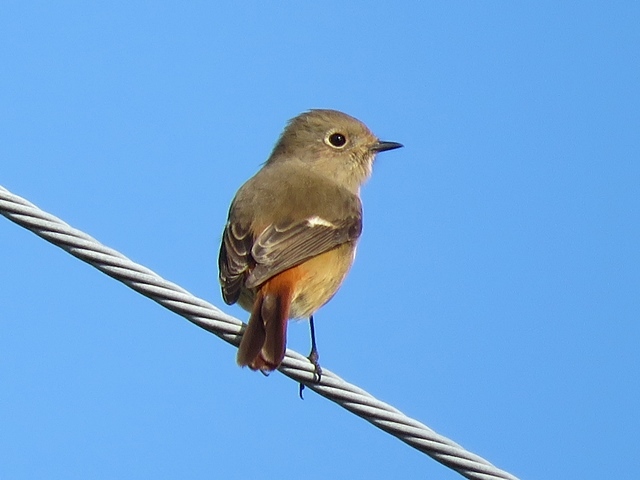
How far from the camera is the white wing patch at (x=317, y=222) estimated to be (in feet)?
22.6

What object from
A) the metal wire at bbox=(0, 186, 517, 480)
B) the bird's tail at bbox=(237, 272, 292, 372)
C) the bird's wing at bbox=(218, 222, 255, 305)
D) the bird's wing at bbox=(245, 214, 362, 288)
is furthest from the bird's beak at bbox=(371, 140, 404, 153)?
the metal wire at bbox=(0, 186, 517, 480)

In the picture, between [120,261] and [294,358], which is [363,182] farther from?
[120,261]

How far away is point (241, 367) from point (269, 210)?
5.68 ft

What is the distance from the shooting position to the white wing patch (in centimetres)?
689

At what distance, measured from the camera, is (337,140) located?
8453 mm

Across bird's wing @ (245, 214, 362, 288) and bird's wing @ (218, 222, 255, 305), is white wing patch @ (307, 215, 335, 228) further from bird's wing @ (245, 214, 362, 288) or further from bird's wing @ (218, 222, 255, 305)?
bird's wing @ (218, 222, 255, 305)

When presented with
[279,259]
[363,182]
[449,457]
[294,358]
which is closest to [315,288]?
[279,259]

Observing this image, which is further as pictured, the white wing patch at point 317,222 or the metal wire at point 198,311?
the white wing patch at point 317,222

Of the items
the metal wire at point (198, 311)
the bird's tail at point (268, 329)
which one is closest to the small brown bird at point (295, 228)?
the bird's tail at point (268, 329)

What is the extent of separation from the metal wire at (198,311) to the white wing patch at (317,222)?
250cm

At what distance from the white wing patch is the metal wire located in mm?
2499

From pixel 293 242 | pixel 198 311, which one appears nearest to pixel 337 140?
pixel 293 242

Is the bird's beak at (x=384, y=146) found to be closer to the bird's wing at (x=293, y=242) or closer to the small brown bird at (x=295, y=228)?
the small brown bird at (x=295, y=228)

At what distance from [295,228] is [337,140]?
75.5 inches
